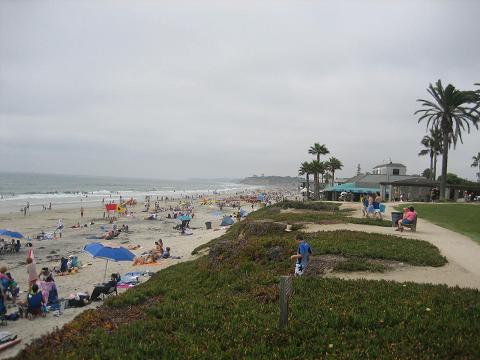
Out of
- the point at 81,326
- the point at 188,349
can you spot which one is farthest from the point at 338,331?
the point at 81,326

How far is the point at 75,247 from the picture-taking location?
93.6 ft

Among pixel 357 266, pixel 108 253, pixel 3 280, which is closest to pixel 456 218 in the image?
pixel 357 266

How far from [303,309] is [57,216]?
49.3 metres

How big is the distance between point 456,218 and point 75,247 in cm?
2687

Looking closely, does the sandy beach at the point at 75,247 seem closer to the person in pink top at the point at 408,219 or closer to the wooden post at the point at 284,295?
the wooden post at the point at 284,295

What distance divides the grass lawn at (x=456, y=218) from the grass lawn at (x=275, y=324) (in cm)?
1105

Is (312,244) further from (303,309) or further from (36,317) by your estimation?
(36,317)

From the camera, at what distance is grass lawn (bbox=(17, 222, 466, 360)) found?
5.91 m

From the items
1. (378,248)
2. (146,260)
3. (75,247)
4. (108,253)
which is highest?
(378,248)

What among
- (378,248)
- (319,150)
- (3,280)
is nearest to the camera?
(3,280)

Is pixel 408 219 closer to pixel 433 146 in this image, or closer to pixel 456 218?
pixel 456 218

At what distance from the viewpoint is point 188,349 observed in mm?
6133

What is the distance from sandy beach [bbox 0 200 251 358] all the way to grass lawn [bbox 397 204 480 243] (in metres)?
14.5

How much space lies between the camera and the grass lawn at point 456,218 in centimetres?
1950
